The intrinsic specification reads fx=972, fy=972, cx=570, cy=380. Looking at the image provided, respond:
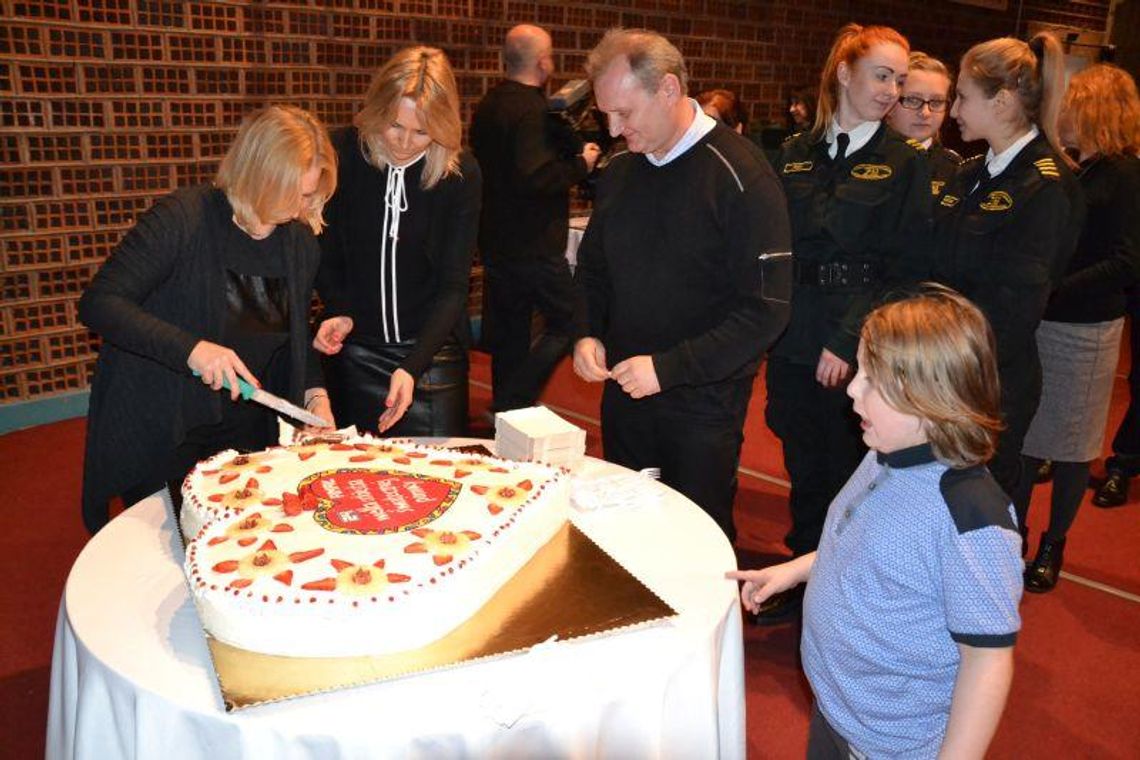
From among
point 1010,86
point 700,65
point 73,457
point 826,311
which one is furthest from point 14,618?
point 700,65

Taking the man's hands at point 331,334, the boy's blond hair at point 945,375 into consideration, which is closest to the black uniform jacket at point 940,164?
the man's hands at point 331,334

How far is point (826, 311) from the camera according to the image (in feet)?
9.29

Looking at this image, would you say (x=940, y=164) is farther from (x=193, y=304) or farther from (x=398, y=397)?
(x=193, y=304)

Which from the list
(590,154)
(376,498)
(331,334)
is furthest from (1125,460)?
(376,498)

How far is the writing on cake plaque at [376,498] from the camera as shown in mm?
1634

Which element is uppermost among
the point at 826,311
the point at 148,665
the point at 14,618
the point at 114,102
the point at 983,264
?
the point at 114,102

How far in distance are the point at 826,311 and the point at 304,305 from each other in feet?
4.82

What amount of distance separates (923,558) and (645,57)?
4.25ft

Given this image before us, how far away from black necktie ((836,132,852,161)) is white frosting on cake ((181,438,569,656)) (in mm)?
1459

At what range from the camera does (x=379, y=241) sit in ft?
8.58

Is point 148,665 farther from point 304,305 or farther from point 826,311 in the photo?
point 826,311

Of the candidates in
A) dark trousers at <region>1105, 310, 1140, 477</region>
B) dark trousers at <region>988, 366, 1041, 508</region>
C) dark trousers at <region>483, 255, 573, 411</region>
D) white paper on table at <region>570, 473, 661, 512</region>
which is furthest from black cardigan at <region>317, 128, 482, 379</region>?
dark trousers at <region>1105, 310, 1140, 477</region>

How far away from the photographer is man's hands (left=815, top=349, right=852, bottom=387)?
2714mm

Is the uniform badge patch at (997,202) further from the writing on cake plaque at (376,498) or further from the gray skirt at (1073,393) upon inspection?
the writing on cake plaque at (376,498)
